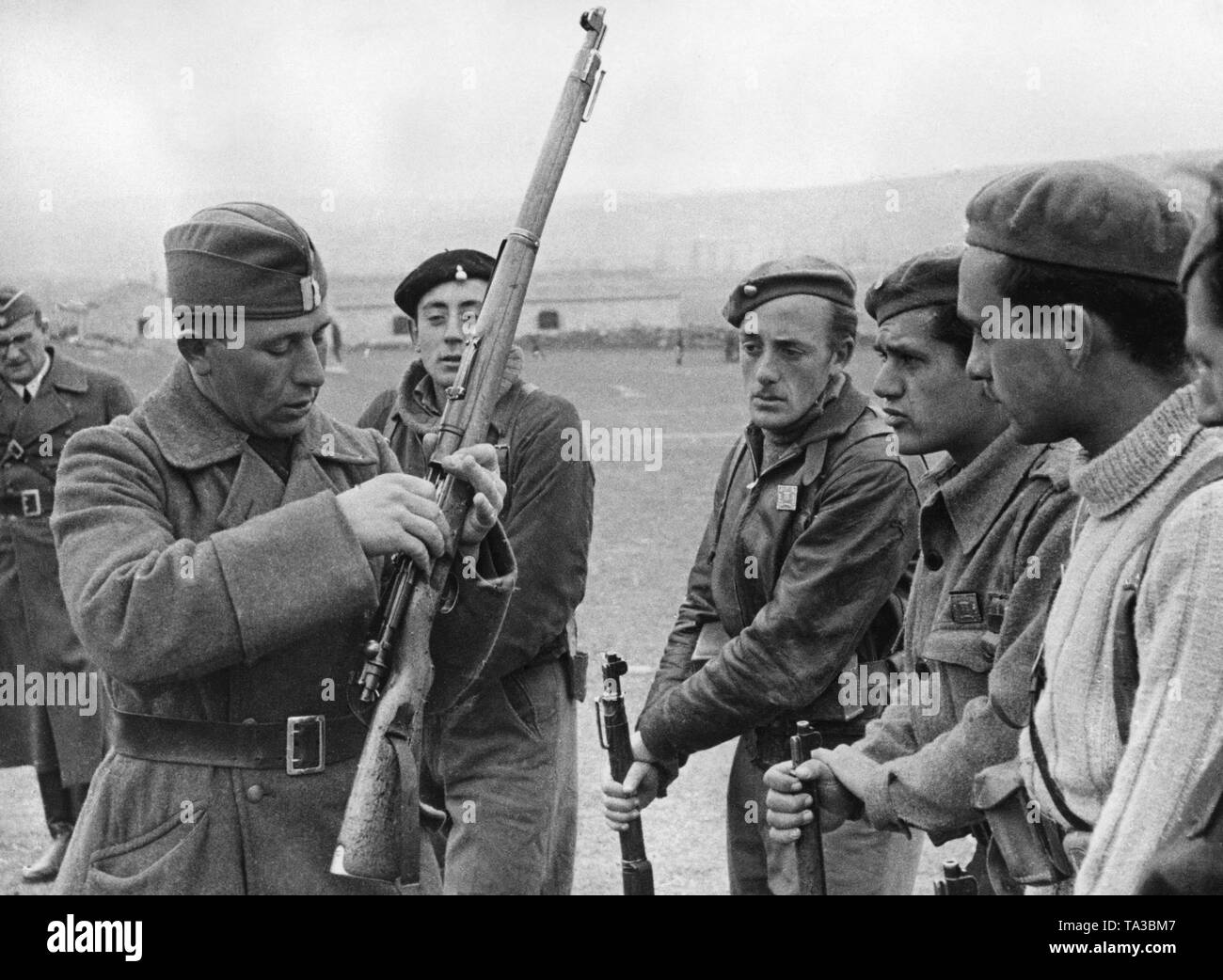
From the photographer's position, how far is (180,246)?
9.20 feet

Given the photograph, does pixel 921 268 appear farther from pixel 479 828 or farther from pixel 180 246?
pixel 479 828

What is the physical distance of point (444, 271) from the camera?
4781 mm

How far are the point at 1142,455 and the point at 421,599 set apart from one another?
129 centimetres

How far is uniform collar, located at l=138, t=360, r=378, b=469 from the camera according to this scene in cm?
275

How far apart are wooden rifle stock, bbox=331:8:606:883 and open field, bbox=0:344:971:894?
2511 mm

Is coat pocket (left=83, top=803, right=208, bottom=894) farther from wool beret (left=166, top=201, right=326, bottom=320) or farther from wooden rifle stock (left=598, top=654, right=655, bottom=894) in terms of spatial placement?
wooden rifle stock (left=598, top=654, right=655, bottom=894)

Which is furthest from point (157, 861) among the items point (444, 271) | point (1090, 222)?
point (444, 271)

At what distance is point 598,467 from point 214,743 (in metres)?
14.2

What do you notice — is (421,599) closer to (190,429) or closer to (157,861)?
(190,429)

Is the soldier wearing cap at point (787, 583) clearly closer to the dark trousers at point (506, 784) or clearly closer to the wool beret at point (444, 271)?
the dark trousers at point (506, 784)

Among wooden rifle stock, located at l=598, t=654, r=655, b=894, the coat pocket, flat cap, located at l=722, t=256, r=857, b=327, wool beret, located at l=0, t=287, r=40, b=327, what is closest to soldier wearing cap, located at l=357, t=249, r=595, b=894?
wooden rifle stock, located at l=598, t=654, r=655, b=894

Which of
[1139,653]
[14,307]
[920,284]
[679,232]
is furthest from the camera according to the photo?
[679,232]

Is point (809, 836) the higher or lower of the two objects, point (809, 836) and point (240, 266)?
the lower

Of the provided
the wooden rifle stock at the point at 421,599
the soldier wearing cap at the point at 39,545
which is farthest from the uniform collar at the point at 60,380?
the wooden rifle stock at the point at 421,599
